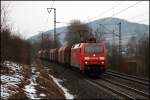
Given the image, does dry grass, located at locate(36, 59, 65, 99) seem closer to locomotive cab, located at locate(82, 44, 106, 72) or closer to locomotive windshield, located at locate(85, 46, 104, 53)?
locomotive cab, located at locate(82, 44, 106, 72)

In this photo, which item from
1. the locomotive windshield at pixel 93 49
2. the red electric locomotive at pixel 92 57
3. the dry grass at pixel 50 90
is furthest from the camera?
the locomotive windshield at pixel 93 49

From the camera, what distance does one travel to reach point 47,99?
12.4 metres

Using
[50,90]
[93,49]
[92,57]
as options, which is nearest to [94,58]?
[92,57]

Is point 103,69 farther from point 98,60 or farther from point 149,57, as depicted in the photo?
point 149,57

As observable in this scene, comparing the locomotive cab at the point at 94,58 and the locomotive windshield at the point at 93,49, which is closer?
the locomotive cab at the point at 94,58

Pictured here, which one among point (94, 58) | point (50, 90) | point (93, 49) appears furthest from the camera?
point (93, 49)

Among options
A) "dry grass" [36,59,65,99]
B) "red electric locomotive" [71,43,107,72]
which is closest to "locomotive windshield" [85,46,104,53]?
"red electric locomotive" [71,43,107,72]

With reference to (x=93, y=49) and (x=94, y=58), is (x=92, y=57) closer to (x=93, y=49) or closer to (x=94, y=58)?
(x=94, y=58)

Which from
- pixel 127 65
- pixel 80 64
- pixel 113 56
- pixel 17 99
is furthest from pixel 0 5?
pixel 113 56

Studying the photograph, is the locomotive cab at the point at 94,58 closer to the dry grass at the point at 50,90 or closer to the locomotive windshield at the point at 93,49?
the locomotive windshield at the point at 93,49

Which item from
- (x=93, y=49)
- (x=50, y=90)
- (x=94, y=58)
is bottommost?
(x=50, y=90)

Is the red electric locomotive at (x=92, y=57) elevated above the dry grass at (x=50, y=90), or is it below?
above

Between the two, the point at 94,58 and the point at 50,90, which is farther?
the point at 94,58

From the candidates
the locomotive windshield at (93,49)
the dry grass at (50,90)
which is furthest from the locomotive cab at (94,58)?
the dry grass at (50,90)
